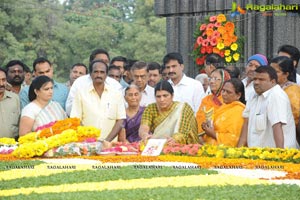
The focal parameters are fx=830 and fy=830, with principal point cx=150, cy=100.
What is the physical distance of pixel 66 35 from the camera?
1567 inches

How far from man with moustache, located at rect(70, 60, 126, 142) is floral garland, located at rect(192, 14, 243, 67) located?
136 inches

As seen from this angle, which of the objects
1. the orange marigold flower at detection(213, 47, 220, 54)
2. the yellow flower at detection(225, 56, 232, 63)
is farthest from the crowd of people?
the yellow flower at detection(225, 56, 232, 63)

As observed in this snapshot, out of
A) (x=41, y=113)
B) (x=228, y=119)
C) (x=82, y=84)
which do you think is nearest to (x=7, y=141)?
(x=41, y=113)

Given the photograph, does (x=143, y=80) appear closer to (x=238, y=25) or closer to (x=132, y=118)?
(x=132, y=118)

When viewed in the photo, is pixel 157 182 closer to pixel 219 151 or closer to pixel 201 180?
pixel 201 180

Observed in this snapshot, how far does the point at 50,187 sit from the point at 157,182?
1.06 meters

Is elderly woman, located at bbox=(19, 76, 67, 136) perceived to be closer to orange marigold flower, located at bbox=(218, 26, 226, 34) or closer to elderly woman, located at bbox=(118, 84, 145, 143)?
elderly woman, located at bbox=(118, 84, 145, 143)

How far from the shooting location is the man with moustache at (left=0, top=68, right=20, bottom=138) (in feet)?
40.2

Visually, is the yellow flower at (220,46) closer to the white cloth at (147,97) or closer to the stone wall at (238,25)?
the stone wall at (238,25)

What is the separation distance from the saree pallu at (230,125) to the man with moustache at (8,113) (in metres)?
3.05

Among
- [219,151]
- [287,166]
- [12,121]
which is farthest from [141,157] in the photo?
[12,121]

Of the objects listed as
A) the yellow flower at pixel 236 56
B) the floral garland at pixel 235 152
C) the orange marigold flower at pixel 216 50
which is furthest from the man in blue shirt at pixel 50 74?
the yellow flower at pixel 236 56

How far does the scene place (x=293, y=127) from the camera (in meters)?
10.6

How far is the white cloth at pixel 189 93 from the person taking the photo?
42.2ft
